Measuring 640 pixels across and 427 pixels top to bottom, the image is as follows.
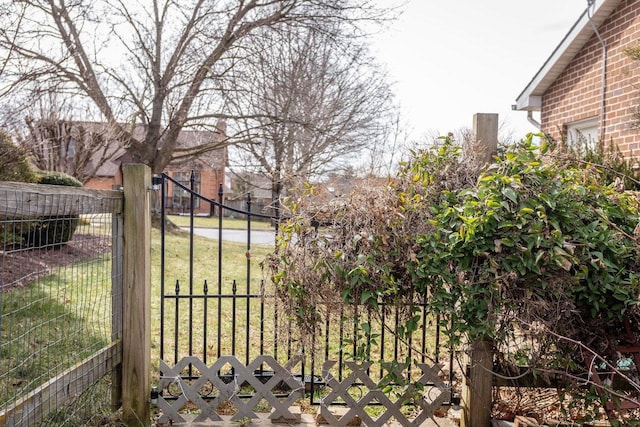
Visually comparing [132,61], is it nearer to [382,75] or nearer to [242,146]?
[242,146]

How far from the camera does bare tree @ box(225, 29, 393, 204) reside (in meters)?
12.6

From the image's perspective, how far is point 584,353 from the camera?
2.75 meters

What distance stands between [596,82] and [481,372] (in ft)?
19.5

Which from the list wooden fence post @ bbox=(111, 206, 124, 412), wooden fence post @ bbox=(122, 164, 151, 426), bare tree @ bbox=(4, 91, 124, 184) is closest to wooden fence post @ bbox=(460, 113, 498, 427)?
wooden fence post @ bbox=(122, 164, 151, 426)

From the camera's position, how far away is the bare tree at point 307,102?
1261cm

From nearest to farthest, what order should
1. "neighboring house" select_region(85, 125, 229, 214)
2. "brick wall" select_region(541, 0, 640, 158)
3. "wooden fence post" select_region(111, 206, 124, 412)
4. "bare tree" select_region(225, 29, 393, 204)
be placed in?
1. "wooden fence post" select_region(111, 206, 124, 412)
2. "brick wall" select_region(541, 0, 640, 158)
3. "bare tree" select_region(225, 29, 393, 204)
4. "neighboring house" select_region(85, 125, 229, 214)

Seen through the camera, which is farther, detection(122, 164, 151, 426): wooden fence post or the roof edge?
the roof edge

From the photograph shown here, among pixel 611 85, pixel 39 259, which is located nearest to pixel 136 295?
pixel 39 259

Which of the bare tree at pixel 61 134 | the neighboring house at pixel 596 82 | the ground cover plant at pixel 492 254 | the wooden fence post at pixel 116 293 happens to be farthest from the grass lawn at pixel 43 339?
the bare tree at pixel 61 134

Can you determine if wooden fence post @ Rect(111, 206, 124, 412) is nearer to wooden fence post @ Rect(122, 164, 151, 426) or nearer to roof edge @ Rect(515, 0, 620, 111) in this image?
wooden fence post @ Rect(122, 164, 151, 426)

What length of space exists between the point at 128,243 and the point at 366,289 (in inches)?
58.5

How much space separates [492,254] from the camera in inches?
102

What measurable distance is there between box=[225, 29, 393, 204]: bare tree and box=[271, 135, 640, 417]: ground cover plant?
913cm

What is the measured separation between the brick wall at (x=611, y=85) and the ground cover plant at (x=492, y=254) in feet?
12.9
